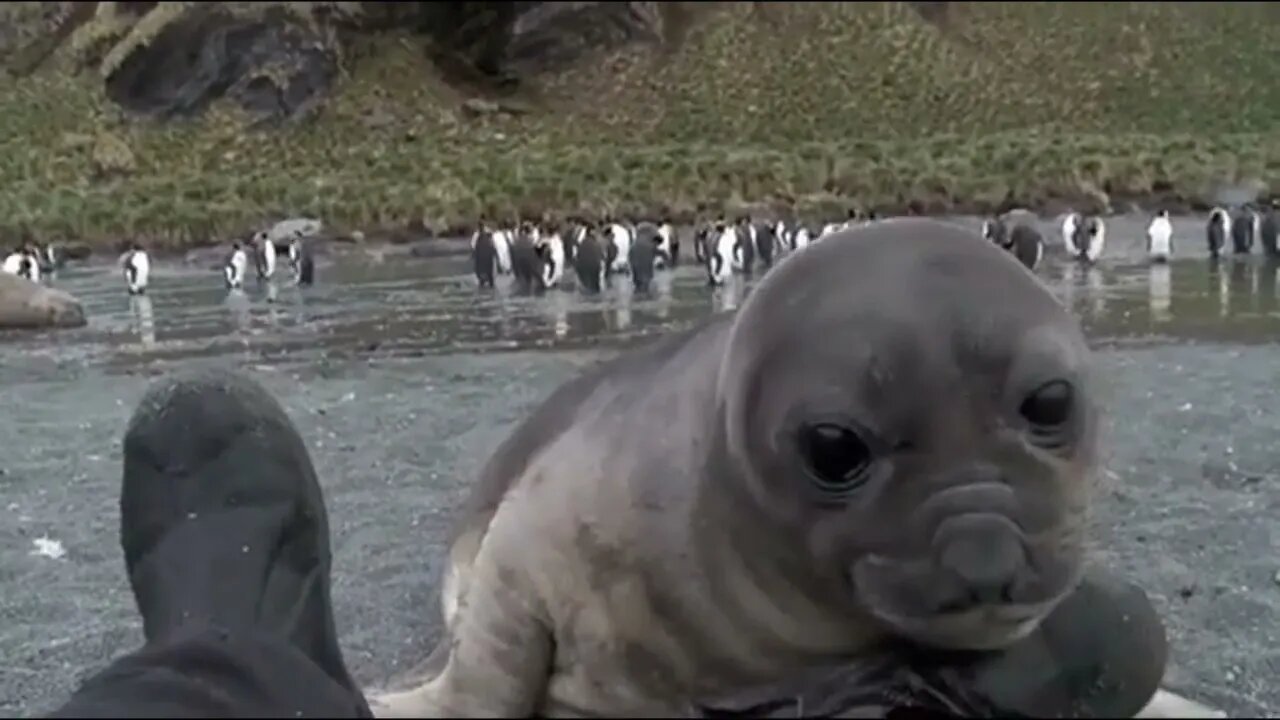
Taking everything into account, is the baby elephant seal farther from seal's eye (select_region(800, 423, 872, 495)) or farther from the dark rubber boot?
the dark rubber boot

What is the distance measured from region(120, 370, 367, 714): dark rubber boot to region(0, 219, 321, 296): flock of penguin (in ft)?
54.0

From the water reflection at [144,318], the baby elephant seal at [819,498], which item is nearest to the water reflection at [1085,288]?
the water reflection at [144,318]

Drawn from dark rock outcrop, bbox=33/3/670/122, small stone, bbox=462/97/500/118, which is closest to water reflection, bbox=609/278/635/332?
dark rock outcrop, bbox=33/3/670/122

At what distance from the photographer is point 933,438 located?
6.61 ft

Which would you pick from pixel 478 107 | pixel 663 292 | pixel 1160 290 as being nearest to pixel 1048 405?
pixel 1160 290

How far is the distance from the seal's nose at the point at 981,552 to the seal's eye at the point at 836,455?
0.12 m

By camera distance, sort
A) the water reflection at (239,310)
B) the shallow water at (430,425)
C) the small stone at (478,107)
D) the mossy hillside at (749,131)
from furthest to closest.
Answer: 1. the small stone at (478,107)
2. the mossy hillside at (749,131)
3. the water reflection at (239,310)
4. the shallow water at (430,425)

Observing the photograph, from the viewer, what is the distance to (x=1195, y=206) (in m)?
25.3

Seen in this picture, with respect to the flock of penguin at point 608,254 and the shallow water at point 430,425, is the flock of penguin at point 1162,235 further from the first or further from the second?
the flock of penguin at point 608,254

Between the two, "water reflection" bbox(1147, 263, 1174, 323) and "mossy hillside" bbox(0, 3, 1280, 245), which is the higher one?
"mossy hillside" bbox(0, 3, 1280, 245)

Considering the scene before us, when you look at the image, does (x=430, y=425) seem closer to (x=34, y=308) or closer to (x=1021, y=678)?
(x=1021, y=678)

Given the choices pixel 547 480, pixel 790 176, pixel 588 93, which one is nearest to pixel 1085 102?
pixel 790 176

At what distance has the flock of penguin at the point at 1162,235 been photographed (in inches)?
802

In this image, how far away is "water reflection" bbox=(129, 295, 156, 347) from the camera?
50.5 feet
